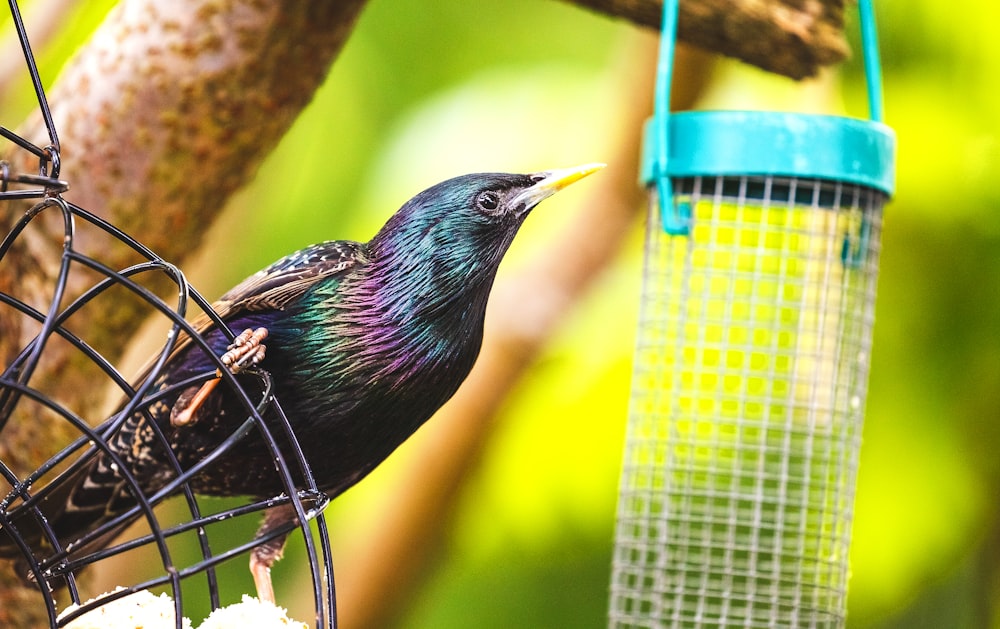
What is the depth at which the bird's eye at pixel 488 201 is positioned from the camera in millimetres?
1709

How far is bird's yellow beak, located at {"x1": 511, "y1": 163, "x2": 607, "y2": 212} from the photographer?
1688 mm

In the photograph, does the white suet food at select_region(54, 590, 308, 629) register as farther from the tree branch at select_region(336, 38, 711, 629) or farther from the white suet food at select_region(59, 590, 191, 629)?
the tree branch at select_region(336, 38, 711, 629)

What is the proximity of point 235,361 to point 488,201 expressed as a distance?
1.55 feet

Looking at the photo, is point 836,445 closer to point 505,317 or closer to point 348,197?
Result: point 505,317

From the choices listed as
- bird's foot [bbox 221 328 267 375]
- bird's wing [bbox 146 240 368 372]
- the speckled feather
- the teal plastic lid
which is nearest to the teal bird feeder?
the teal plastic lid

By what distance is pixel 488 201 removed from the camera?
1.72 meters

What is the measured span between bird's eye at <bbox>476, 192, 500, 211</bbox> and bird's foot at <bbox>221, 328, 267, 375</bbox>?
0.39 meters

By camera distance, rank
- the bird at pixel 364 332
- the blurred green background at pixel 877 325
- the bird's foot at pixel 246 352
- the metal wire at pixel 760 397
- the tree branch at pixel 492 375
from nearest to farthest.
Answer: the bird's foot at pixel 246 352 < the bird at pixel 364 332 < the metal wire at pixel 760 397 < the tree branch at pixel 492 375 < the blurred green background at pixel 877 325

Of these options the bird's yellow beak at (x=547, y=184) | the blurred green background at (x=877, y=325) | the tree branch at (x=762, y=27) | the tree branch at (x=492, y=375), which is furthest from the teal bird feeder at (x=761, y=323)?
the blurred green background at (x=877, y=325)

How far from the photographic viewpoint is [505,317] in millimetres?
3918

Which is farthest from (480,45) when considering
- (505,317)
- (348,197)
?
(505,317)

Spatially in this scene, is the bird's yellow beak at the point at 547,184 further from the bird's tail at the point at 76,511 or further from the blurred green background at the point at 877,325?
the blurred green background at the point at 877,325

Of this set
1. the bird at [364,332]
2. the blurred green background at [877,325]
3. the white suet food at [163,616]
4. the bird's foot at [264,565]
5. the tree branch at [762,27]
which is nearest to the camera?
the white suet food at [163,616]

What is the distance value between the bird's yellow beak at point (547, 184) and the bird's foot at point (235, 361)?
46 cm
